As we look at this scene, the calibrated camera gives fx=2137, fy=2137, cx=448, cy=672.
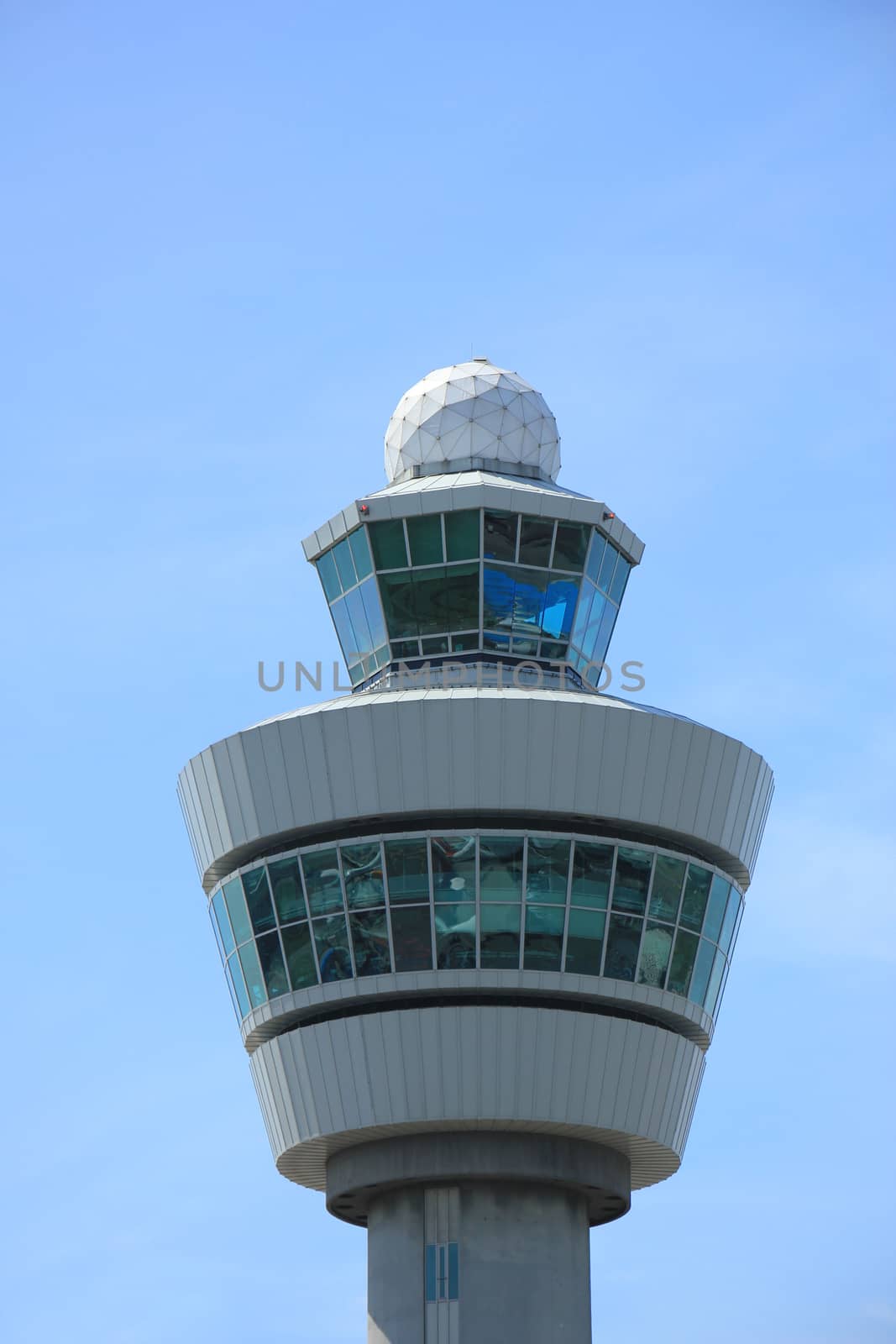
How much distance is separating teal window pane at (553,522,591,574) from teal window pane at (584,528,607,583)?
0.23 meters

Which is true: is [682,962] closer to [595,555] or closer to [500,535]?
[595,555]

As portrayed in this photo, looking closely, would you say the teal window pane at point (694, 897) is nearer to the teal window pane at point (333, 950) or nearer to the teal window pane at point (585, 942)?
the teal window pane at point (585, 942)

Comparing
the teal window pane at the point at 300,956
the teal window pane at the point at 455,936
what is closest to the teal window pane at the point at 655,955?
the teal window pane at the point at 455,936

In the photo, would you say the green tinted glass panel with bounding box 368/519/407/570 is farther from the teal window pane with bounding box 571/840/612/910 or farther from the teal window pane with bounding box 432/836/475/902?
the teal window pane with bounding box 571/840/612/910

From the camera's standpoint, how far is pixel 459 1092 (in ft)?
142

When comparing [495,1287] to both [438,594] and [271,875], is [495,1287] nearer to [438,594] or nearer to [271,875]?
[271,875]

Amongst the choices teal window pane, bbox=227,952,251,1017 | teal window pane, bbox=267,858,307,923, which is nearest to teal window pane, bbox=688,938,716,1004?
teal window pane, bbox=267,858,307,923

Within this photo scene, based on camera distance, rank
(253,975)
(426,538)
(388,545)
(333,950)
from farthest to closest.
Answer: (388,545)
(426,538)
(253,975)
(333,950)

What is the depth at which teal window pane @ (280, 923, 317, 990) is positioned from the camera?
1777 inches

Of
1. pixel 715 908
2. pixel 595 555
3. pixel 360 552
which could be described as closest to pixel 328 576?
pixel 360 552

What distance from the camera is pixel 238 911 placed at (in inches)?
1850

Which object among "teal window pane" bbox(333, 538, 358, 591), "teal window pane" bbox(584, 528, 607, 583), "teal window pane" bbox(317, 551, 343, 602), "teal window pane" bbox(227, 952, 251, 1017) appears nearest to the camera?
"teal window pane" bbox(227, 952, 251, 1017)

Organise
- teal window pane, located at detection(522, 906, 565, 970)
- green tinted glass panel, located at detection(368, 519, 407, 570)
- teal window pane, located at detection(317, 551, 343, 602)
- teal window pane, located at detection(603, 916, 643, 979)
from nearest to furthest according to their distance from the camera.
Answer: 1. teal window pane, located at detection(522, 906, 565, 970)
2. teal window pane, located at detection(603, 916, 643, 979)
3. green tinted glass panel, located at detection(368, 519, 407, 570)
4. teal window pane, located at detection(317, 551, 343, 602)

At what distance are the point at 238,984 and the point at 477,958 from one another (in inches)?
260
